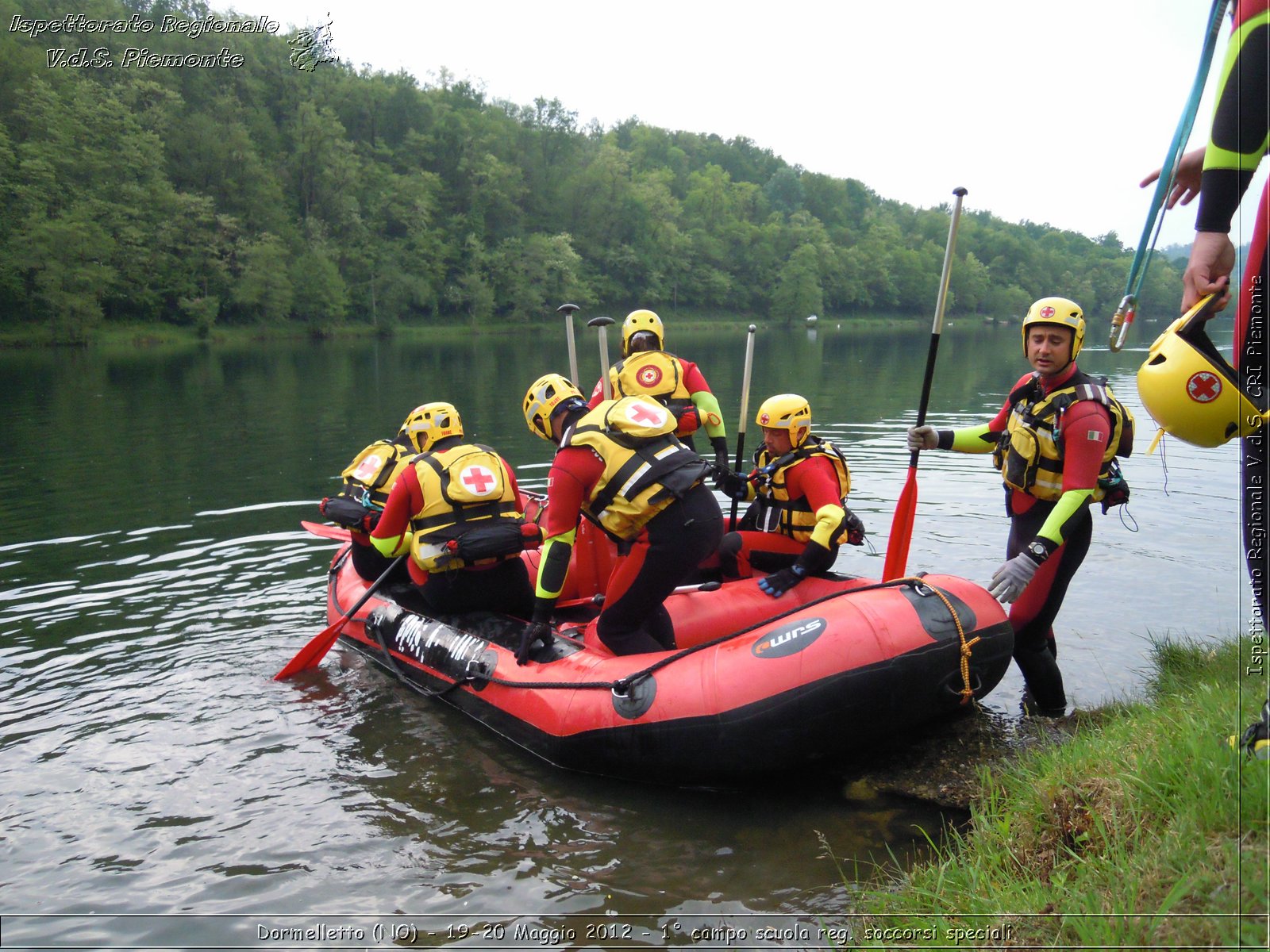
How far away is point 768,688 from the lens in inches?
169

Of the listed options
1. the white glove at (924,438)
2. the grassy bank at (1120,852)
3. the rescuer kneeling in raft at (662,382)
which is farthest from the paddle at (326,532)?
the grassy bank at (1120,852)

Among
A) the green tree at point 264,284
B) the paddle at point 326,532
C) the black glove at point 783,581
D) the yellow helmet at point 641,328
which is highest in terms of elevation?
the green tree at point 264,284

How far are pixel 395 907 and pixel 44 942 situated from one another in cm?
134

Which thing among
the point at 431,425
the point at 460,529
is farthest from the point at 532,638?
the point at 431,425

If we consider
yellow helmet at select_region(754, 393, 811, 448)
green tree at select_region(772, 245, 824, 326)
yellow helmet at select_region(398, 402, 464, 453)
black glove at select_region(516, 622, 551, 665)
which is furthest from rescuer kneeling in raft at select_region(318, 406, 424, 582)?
green tree at select_region(772, 245, 824, 326)

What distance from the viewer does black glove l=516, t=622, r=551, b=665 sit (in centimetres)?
505

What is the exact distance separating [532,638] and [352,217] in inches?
2087

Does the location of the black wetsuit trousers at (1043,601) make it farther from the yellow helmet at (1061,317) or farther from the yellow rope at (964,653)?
the yellow helmet at (1061,317)

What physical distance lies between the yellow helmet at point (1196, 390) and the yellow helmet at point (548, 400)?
3.78m

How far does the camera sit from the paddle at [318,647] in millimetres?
6066

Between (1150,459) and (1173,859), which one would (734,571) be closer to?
(1173,859)

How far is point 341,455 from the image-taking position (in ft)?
45.0

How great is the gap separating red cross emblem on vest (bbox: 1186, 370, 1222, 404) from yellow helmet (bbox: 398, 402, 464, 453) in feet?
14.5

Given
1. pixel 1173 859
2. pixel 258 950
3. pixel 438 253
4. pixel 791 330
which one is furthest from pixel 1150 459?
pixel 791 330
